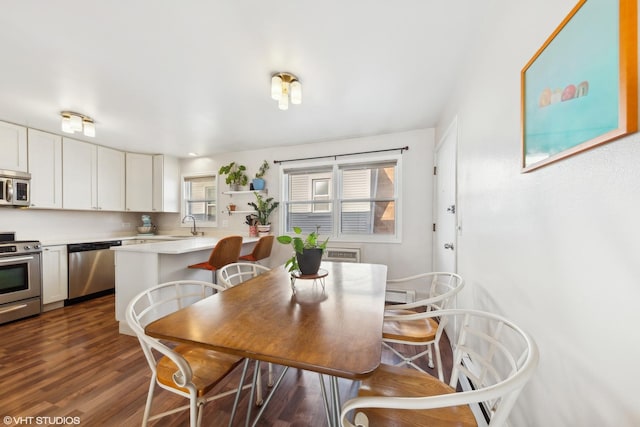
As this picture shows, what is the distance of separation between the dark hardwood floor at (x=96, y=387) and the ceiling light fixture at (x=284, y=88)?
214 cm

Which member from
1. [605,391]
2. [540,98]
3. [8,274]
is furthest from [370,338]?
[8,274]

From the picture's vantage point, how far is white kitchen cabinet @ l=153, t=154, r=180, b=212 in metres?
4.41

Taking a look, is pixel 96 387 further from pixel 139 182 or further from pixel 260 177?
pixel 139 182

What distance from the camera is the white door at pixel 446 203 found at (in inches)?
86.2

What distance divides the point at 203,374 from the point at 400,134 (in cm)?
335

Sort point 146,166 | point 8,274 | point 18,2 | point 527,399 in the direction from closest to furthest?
point 527,399 < point 18,2 < point 8,274 < point 146,166

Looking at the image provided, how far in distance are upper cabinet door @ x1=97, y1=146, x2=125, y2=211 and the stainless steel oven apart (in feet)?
3.83

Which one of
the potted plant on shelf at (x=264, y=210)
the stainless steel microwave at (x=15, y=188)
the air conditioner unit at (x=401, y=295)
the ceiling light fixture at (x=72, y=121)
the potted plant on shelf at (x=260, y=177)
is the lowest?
the air conditioner unit at (x=401, y=295)

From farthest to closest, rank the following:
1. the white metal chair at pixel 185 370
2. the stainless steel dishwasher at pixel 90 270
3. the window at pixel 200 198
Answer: the window at pixel 200 198
the stainless steel dishwasher at pixel 90 270
the white metal chair at pixel 185 370

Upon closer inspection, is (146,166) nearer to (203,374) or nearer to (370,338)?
(203,374)

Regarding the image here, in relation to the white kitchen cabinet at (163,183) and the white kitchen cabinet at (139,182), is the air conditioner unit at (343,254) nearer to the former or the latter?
the white kitchen cabinet at (163,183)

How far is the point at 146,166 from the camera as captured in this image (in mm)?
4410

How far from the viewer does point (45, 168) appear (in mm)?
3275

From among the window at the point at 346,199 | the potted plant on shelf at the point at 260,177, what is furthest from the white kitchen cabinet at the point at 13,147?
the window at the point at 346,199
